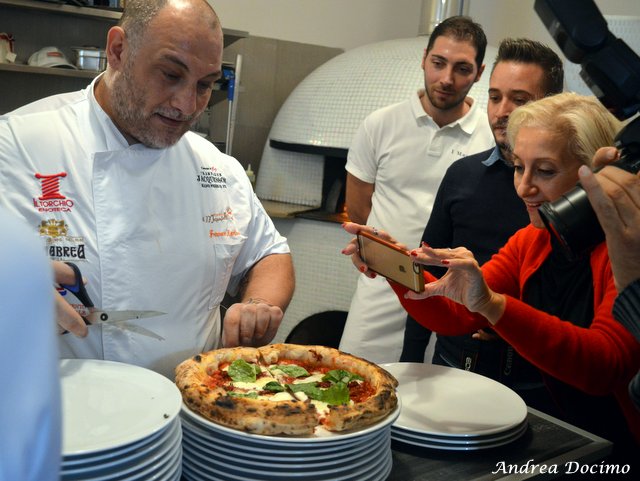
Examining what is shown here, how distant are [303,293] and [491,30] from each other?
229 cm

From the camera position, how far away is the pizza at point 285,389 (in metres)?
1.01

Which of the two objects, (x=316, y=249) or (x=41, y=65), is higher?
(x=41, y=65)

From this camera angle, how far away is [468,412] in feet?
4.24

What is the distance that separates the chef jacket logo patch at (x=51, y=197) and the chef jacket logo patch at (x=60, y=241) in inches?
1.1

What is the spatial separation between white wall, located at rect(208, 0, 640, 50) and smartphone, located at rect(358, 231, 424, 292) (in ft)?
9.70

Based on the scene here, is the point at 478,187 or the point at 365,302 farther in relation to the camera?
the point at 365,302

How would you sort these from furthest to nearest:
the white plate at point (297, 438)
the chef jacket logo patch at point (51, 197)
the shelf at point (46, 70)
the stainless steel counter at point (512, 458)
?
the shelf at point (46, 70) → the chef jacket logo patch at point (51, 197) → the stainless steel counter at point (512, 458) → the white plate at point (297, 438)

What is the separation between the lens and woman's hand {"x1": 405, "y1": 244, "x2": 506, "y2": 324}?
142cm

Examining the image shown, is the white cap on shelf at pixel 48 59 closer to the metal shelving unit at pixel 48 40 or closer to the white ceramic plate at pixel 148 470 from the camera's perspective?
the metal shelving unit at pixel 48 40

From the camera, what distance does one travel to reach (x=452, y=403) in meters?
1.34

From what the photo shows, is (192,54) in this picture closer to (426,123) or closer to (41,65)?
(426,123)

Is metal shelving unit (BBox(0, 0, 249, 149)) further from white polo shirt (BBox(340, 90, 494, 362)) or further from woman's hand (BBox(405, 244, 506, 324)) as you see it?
woman's hand (BBox(405, 244, 506, 324))

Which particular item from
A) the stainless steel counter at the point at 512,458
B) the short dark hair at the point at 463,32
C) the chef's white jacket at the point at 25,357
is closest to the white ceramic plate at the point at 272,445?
the stainless steel counter at the point at 512,458

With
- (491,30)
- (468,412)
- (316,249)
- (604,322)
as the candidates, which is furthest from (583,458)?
(491,30)
